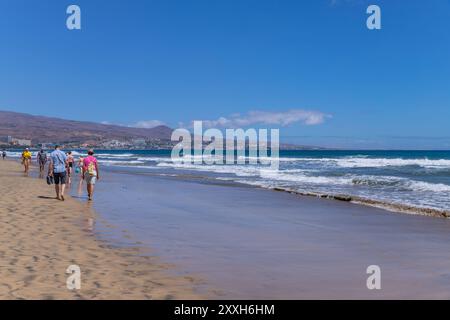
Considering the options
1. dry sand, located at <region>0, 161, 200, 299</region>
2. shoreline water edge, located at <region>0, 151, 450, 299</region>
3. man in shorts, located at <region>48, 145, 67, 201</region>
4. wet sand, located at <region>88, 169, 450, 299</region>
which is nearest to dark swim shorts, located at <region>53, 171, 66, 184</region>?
A: man in shorts, located at <region>48, 145, 67, 201</region>

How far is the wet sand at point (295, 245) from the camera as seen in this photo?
19.3 feet

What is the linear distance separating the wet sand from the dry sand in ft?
1.81

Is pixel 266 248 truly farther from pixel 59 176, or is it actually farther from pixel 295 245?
pixel 59 176

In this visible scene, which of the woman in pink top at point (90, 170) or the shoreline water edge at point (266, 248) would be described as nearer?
the shoreline water edge at point (266, 248)

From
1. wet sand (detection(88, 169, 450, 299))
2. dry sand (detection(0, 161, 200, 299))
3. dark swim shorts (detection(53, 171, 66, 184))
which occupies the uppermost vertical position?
dark swim shorts (detection(53, 171, 66, 184))

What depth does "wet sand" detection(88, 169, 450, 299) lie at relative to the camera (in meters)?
5.87

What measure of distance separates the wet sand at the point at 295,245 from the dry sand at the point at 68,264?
1.81 ft

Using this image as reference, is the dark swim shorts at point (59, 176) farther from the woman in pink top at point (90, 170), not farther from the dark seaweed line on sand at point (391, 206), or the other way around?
the dark seaweed line on sand at point (391, 206)

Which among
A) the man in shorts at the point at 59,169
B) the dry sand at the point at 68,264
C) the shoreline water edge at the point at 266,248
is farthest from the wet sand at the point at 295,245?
the man in shorts at the point at 59,169

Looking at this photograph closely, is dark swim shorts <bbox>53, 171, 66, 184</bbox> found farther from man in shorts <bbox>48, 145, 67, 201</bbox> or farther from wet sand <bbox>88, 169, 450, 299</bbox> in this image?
wet sand <bbox>88, 169, 450, 299</bbox>

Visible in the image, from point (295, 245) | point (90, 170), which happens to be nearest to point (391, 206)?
point (295, 245)

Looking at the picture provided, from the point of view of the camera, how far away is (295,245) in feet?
28.1
